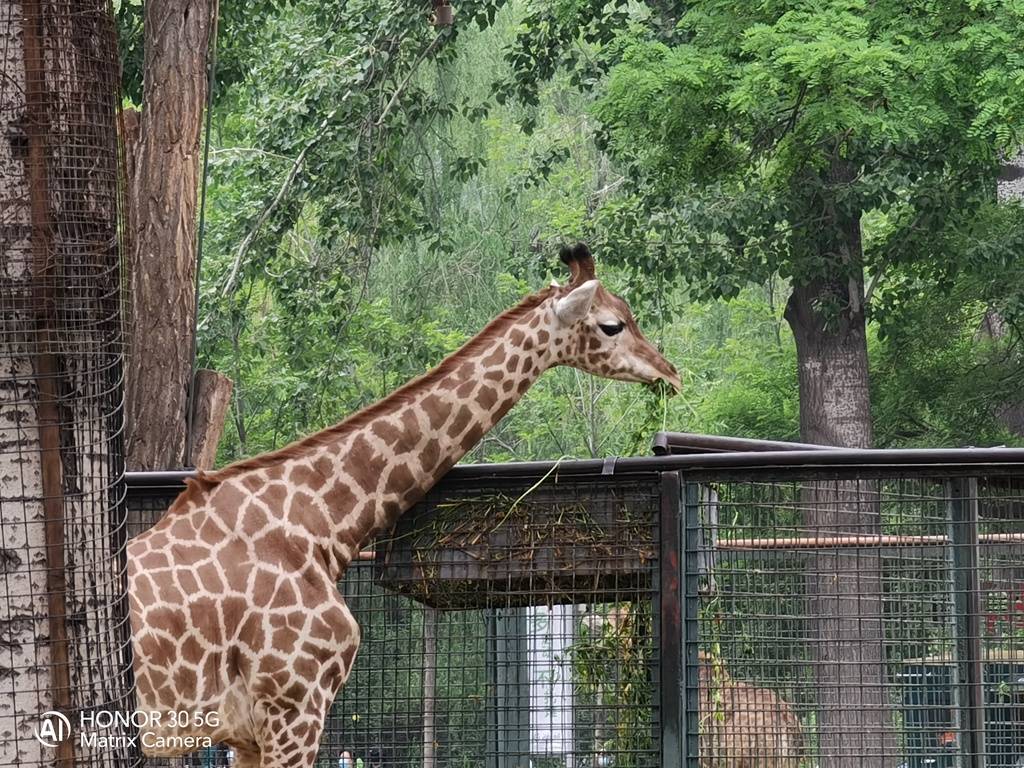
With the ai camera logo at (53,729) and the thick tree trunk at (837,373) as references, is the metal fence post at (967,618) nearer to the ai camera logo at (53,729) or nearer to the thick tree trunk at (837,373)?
the ai camera logo at (53,729)

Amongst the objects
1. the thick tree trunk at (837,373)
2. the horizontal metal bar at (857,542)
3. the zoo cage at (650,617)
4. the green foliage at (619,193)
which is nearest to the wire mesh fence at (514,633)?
the zoo cage at (650,617)

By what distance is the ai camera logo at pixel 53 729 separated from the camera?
3.32m

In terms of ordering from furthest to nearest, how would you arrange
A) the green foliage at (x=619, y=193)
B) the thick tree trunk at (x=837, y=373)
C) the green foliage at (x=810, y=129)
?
the thick tree trunk at (x=837, y=373) → the green foliage at (x=619, y=193) → the green foliage at (x=810, y=129)

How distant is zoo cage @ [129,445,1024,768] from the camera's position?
16.3 ft

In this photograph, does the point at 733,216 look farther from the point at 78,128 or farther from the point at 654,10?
the point at 78,128

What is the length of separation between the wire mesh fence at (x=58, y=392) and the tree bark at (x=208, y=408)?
15.1ft

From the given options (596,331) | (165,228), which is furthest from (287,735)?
(165,228)

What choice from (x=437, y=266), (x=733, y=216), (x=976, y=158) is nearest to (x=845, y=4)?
(x=976, y=158)

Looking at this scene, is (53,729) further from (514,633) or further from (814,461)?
(814,461)

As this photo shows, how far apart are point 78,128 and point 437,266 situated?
1660 centimetres

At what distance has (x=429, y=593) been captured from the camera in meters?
5.34

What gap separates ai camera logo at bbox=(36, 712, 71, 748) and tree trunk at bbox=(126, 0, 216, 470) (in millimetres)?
4631

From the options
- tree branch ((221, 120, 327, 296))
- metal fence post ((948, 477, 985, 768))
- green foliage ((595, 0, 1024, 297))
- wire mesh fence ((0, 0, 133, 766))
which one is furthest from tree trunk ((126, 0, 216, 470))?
tree branch ((221, 120, 327, 296))

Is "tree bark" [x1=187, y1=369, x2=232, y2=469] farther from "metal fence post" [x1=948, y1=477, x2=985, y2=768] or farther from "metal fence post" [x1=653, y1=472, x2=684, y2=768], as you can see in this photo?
"metal fence post" [x1=948, y1=477, x2=985, y2=768]
